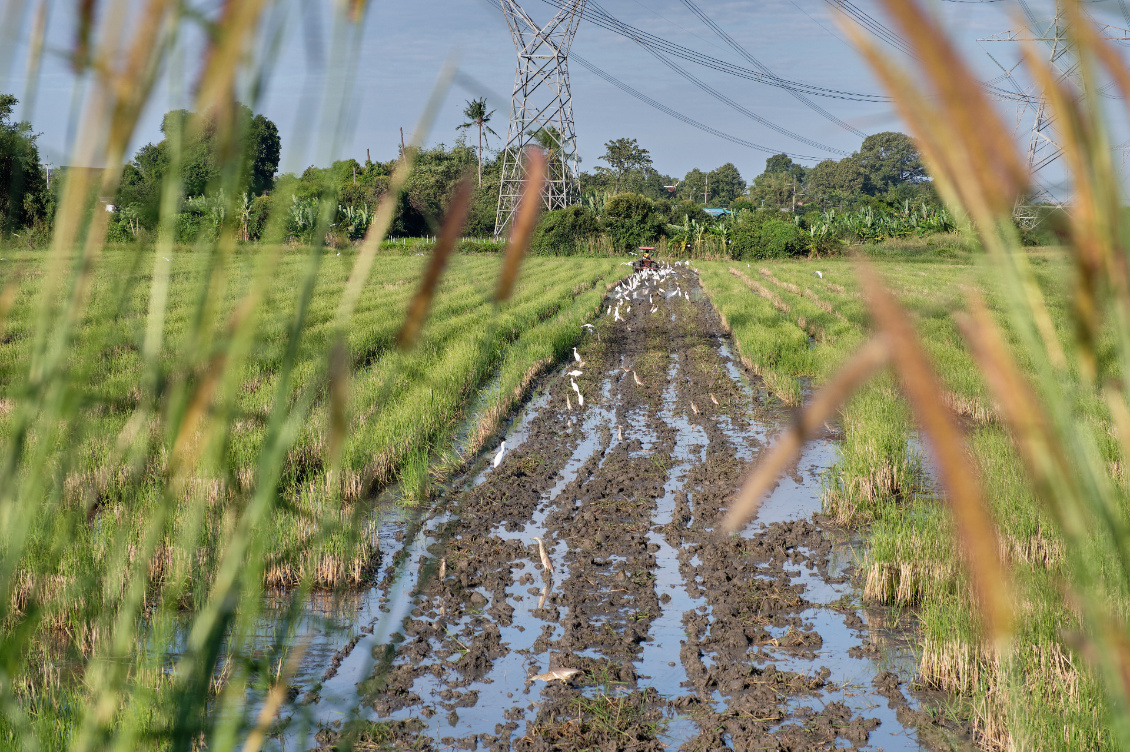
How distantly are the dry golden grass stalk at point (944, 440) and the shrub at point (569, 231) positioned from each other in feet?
109

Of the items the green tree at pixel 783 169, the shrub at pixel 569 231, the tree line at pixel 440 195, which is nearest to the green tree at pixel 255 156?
the tree line at pixel 440 195

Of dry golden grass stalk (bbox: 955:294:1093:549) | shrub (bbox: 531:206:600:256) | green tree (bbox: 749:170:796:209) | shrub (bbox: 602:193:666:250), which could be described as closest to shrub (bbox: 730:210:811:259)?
shrub (bbox: 602:193:666:250)

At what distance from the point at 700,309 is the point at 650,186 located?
52.8 m

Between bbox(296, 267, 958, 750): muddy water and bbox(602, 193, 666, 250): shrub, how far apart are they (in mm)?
29717

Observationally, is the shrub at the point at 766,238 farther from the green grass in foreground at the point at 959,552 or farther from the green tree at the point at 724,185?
the green tree at the point at 724,185

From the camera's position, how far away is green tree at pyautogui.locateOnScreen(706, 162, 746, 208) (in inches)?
3059

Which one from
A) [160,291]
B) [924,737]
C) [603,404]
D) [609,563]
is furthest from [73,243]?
[603,404]

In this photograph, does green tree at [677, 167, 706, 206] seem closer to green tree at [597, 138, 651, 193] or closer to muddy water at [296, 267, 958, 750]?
green tree at [597, 138, 651, 193]

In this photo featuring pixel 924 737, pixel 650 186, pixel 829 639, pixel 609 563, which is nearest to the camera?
pixel 924 737

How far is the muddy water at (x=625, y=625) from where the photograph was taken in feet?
8.45

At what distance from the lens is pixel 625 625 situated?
10.7 ft

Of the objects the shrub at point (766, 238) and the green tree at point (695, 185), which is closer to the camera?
the shrub at point (766, 238)

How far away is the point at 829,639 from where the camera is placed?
3.18 metres

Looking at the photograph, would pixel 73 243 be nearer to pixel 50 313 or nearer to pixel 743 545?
pixel 50 313
